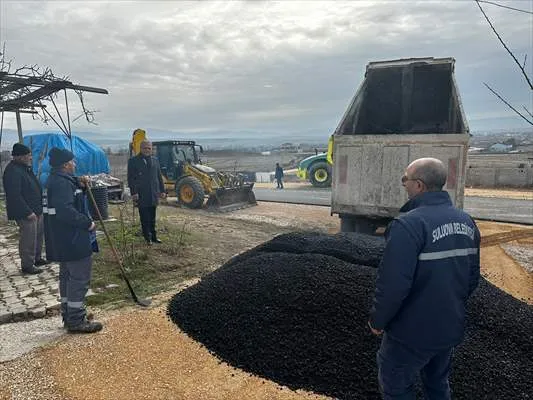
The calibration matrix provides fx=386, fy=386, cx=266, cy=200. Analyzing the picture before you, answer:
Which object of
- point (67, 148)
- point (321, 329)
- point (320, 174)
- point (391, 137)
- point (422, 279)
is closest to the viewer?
point (422, 279)

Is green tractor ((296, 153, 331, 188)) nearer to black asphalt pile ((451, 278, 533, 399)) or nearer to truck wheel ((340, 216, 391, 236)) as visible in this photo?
truck wheel ((340, 216, 391, 236))

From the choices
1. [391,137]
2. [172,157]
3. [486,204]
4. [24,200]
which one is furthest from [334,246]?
[486,204]

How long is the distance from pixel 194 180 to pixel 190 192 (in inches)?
17.0

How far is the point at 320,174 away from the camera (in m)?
20.5

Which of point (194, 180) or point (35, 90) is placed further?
point (194, 180)

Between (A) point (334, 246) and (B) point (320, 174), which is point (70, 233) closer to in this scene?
(A) point (334, 246)

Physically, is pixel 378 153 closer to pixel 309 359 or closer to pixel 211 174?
pixel 309 359

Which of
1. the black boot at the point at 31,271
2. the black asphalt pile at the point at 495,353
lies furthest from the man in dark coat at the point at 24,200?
the black asphalt pile at the point at 495,353

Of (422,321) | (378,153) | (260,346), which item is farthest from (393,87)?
(422,321)

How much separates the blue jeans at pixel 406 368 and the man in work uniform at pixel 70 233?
309 centimetres

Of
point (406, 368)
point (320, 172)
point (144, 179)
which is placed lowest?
point (320, 172)

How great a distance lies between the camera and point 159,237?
8031 mm

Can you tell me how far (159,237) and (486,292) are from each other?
235 inches

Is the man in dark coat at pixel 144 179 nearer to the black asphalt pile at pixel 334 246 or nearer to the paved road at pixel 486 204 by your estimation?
the black asphalt pile at pixel 334 246
